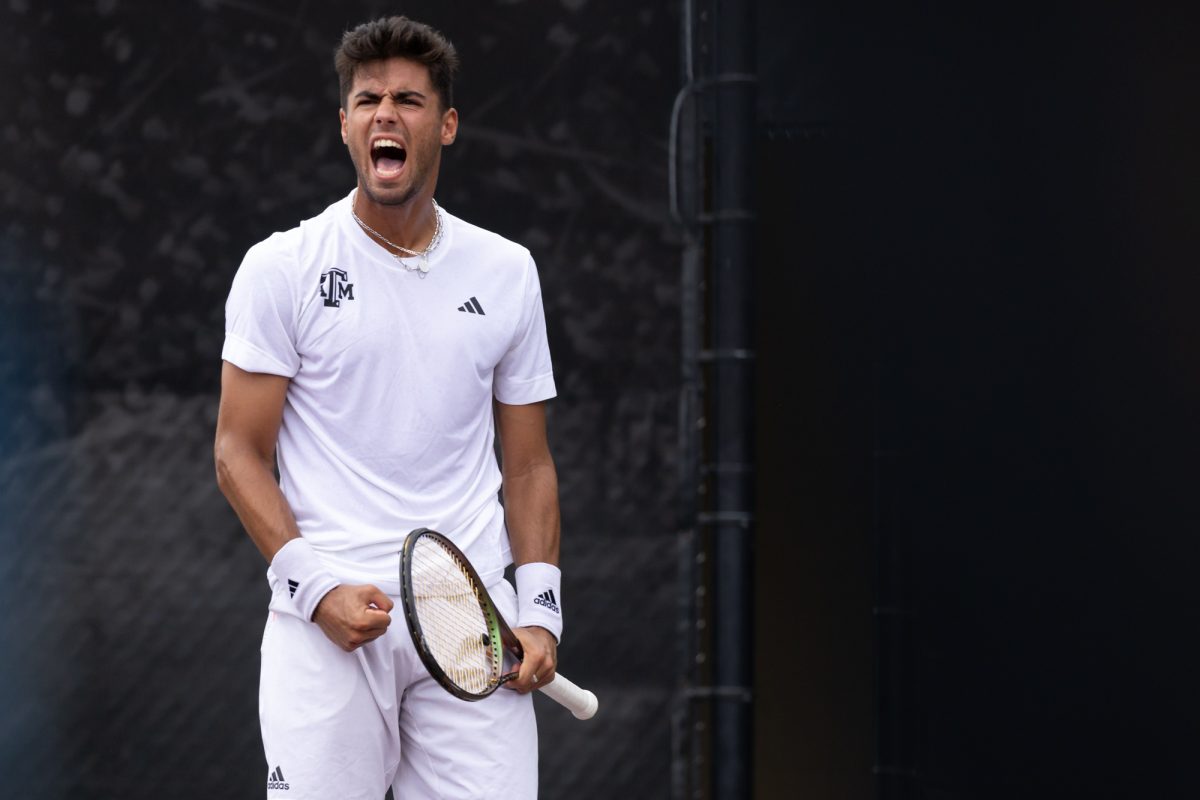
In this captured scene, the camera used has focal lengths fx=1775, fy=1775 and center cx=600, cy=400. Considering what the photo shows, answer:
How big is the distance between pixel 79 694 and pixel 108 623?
0.18 m

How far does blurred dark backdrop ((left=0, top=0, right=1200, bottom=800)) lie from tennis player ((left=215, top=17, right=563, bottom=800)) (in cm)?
79

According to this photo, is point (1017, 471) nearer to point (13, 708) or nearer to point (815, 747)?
point (815, 747)

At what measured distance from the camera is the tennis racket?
261 cm

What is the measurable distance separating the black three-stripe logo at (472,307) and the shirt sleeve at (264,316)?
29 centimetres

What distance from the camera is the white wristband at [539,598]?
2.92 m

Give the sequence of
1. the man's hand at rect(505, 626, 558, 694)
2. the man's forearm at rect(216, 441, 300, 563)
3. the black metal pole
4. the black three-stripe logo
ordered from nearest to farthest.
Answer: the man's forearm at rect(216, 441, 300, 563)
the man's hand at rect(505, 626, 558, 694)
the black three-stripe logo
the black metal pole

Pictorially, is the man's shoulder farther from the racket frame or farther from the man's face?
the racket frame

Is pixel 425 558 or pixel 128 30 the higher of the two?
pixel 128 30

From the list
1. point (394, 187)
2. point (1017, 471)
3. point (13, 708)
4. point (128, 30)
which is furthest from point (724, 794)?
point (128, 30)

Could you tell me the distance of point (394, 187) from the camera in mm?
2836

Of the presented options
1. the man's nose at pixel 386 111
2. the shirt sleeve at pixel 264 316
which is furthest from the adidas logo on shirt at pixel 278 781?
the man's nose at pixel 386 111

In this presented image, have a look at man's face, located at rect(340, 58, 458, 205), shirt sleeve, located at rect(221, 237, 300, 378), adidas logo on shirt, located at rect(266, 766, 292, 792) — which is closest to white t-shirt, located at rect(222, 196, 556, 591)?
shirt sleeve, located at rect(221, 237, 300, 378)

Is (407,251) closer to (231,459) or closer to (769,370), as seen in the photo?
(231,459)

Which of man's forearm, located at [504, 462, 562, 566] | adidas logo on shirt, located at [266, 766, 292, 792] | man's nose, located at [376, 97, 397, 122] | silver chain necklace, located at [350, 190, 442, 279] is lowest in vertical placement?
adidas logo on shirt, located at [266, 766, 292, 792]
